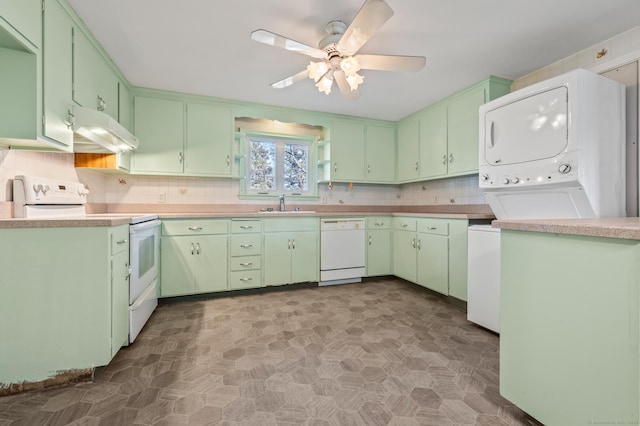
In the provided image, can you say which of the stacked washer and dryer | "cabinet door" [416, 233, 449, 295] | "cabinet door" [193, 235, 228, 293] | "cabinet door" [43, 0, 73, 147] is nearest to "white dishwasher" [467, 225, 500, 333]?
the stacked washer and dryer

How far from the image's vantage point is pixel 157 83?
285 cm

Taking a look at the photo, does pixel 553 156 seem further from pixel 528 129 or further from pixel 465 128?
pixel 465 128

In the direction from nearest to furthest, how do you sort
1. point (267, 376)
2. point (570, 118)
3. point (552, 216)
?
point (267, 376)
point (570, 118)
point (552, 216)

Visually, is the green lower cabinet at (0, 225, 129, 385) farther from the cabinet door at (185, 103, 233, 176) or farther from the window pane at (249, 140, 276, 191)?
the window pane at (249, 140, 276, 191)

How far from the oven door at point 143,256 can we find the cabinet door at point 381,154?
274cm

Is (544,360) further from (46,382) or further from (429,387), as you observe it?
(46,382)

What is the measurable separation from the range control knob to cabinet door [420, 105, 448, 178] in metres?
1.43

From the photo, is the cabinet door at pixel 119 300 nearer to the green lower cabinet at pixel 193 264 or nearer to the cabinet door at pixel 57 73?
the cabinet door at pixel 57 73

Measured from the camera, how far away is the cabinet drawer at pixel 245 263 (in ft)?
9.88

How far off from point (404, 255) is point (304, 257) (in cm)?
127

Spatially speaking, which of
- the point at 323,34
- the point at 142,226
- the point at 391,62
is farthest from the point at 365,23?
the point at 142,226

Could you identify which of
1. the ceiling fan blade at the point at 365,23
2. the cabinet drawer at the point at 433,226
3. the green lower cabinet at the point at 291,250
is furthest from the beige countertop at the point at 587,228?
the green lower cabinet at the point at 291,250

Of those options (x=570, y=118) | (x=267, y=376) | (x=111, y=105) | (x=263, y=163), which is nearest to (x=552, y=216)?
(x=570, y=118)

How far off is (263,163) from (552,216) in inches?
122
